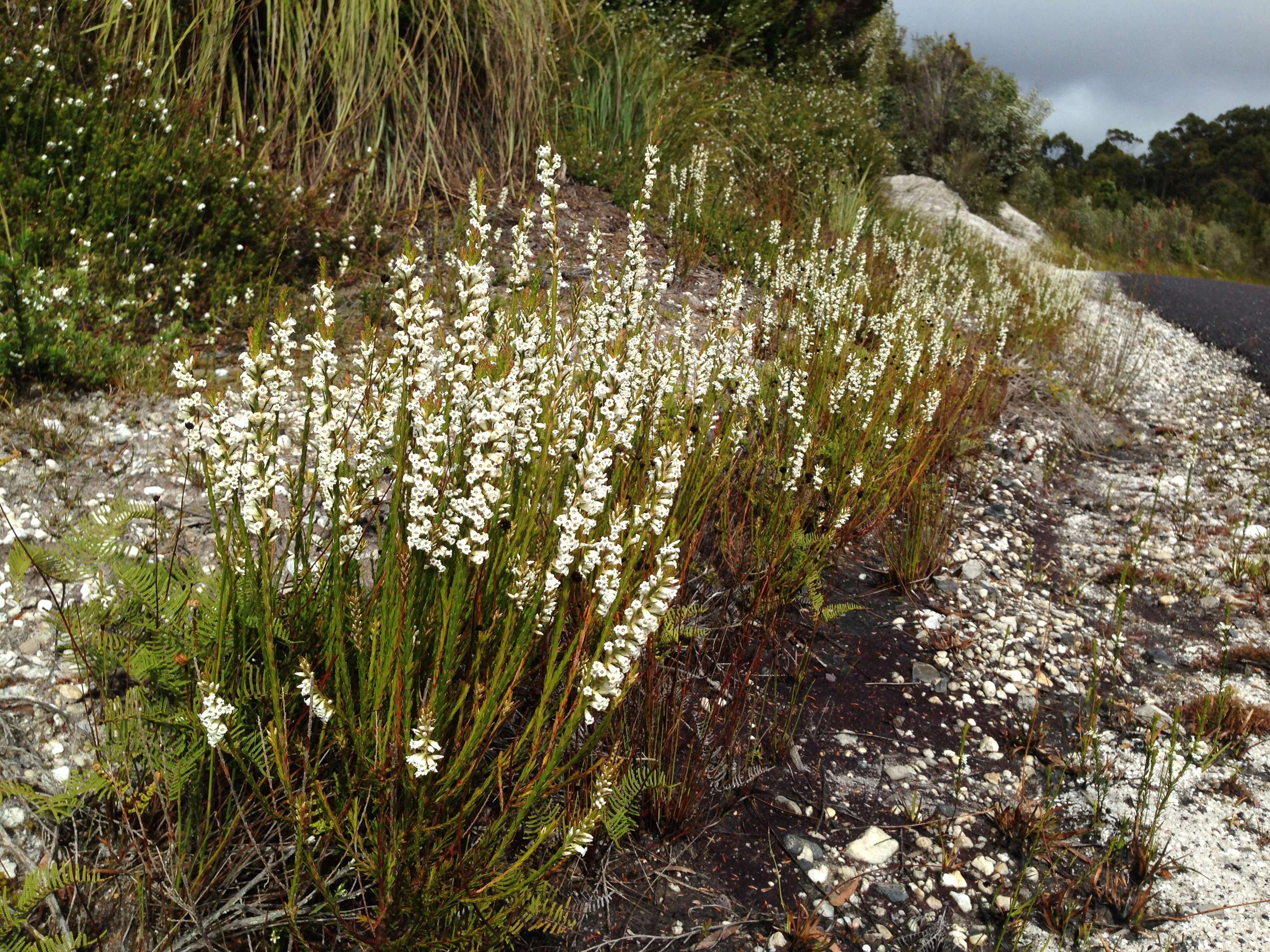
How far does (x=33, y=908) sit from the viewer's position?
1.63m

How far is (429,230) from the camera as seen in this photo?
18.6 feet

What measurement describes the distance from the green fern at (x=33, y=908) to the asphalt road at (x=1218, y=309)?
392 inches

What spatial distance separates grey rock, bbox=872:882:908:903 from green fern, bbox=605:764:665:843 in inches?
27.5

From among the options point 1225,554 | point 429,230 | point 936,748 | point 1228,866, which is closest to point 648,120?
point 429,230

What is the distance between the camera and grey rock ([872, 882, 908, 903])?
2236 millimetres

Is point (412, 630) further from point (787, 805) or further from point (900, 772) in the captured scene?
point (900, 772)

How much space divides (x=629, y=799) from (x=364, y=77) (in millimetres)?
5309

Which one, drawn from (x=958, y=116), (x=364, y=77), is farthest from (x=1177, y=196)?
(x=364, y=77)

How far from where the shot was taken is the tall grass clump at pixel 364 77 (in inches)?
199

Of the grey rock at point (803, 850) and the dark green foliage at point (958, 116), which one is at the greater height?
the dark green foliage at point (958, 116)

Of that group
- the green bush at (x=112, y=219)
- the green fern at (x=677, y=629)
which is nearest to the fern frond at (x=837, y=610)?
the green fern at (x=677, y=629)

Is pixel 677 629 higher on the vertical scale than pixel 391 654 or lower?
lower

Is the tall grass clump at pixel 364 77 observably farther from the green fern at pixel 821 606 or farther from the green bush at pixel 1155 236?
the green bush at pixel 1155 236

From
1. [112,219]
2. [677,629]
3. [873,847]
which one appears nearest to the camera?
[873,847]
